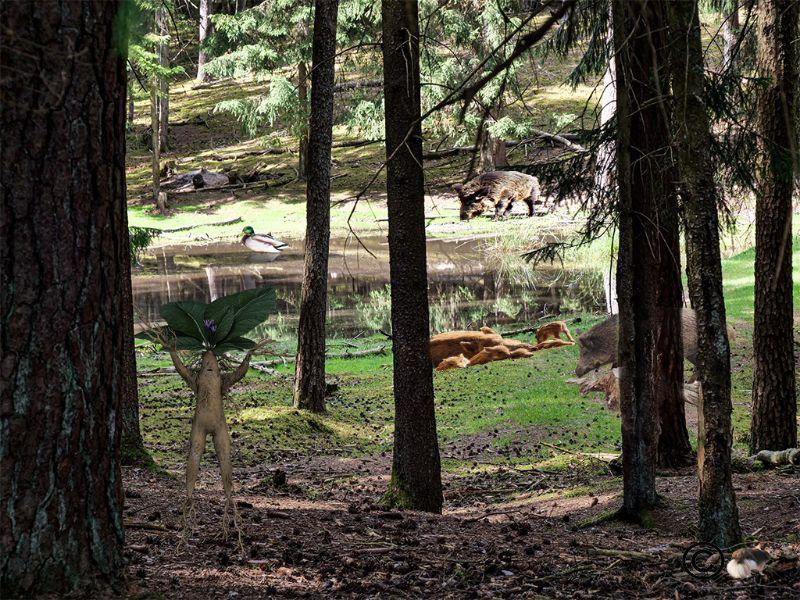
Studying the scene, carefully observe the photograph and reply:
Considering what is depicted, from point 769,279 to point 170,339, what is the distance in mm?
6416

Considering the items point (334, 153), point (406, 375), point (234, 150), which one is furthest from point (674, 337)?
point (234, 150)

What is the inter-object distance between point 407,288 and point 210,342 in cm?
308

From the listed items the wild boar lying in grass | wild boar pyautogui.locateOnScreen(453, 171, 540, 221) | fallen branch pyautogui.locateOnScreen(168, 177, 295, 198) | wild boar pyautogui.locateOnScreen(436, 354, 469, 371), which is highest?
fallen branch pyautogui.locateOnScreen(168, 177, 295, 198)

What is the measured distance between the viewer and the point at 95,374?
3766 millimetres

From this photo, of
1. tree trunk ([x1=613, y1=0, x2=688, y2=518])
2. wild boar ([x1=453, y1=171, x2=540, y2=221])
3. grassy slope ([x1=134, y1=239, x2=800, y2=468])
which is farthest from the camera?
wild boar ([x1=453, y1=171, x2=540, y2=221])

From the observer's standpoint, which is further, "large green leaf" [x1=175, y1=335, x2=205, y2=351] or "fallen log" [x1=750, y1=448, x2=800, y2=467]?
"fallen log" [x1=750, y1=448, x2=800, y2=467]

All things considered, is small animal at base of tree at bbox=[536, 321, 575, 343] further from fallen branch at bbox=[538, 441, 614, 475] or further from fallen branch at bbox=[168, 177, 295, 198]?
fallen branch at bbox=[168, 177, 295, 198]

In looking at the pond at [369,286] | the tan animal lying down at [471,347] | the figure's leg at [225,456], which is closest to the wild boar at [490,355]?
the tan animal lying down at [471,347]

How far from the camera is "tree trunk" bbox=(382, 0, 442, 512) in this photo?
7621 mm

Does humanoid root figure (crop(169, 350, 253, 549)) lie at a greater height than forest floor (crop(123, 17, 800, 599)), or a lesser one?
greater

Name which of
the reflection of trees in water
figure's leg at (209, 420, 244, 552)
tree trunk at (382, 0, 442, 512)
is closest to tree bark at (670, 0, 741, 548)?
tree trunk at (382, 0, 442, 512)

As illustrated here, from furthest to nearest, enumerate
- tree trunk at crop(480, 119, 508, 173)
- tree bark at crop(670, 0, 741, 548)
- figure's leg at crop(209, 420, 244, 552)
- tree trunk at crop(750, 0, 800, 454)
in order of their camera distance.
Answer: tree trunk at crop(480, 119, 508, 173) < tree trunk at crop(750, 0, 800, 454) < tree bark at crop(670, 0, 741, 548) < figure's leg at crop(209, 420, 244, 552)

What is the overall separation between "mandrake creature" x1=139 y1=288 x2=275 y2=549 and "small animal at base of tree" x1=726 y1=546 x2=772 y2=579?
257 cm

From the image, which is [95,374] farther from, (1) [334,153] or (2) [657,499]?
(1) [334,153]
